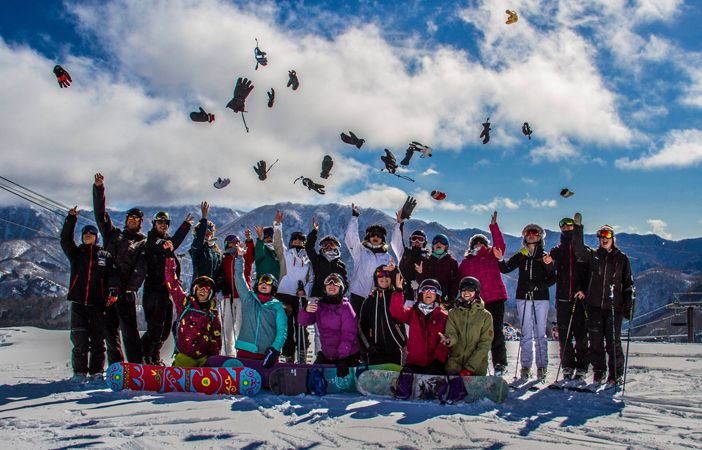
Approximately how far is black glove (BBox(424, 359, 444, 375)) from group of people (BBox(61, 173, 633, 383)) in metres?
0.01

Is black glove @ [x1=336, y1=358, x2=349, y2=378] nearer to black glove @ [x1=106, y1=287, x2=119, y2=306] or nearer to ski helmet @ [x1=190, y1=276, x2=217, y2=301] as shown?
ski helmet @ [x1=190, y1=276, x2=217, y2=301]

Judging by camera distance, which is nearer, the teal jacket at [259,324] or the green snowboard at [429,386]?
the green snowboard at [429,386]

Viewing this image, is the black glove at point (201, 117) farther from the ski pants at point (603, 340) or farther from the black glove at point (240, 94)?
the ski pants at point (603, 340)

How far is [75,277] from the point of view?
5.88 meters

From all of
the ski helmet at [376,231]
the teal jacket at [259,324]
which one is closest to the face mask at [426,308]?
the ski helmet at [376,231]

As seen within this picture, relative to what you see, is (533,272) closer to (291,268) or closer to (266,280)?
(291,268)

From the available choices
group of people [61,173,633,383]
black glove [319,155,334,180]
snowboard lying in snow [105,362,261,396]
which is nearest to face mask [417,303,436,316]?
group of people [61,173,633,383]

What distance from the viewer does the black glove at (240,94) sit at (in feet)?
27.7

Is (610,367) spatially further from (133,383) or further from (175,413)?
(133,383)

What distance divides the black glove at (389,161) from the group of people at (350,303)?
2521mm

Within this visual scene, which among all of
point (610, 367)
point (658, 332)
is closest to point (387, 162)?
point (610, 367)

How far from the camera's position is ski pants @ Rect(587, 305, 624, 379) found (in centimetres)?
615

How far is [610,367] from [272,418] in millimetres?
4738

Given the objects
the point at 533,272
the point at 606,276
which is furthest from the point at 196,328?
the point at 606,276
